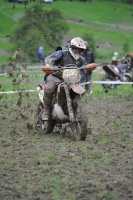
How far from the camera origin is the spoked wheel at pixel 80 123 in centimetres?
947

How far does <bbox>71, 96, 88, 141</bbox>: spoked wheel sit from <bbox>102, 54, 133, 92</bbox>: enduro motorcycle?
10.4 m

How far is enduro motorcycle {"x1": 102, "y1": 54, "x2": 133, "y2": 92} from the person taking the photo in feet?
67.3

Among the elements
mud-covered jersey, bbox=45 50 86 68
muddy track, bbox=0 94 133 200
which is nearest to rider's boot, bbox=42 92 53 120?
muddy track, bbox=0 94 133 200

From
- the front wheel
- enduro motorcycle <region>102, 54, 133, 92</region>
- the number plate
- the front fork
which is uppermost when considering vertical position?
the number plate

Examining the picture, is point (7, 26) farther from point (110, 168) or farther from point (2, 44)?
point (110, 168)

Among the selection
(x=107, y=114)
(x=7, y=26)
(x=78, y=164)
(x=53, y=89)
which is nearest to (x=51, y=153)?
(x=78, y=164)

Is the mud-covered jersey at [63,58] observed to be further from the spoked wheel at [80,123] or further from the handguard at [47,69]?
A: the spoked wheel at [80,123]

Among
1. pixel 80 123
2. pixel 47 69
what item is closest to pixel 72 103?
pixel 80 123

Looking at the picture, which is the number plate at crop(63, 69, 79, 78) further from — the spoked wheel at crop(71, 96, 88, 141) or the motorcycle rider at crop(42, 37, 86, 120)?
the spoked wheel at crop(71, 96, 88, 141)

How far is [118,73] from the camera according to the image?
20.7 metres

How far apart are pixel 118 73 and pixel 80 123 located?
11.2 metres

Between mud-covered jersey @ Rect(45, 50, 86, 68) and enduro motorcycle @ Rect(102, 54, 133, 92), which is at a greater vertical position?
mud-covered jersey @ Rect(45, 50, 86, 68)

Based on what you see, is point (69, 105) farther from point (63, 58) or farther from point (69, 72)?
point (63, 58)

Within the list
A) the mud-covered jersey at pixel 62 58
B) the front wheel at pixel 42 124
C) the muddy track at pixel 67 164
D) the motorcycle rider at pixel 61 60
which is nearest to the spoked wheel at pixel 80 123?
the muddy track at pixel 67 164
